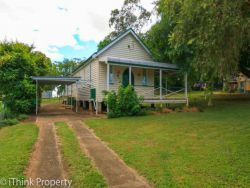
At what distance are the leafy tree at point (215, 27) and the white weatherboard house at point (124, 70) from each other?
378 inches

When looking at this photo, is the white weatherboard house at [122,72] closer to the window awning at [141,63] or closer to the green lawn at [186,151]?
the window awning at [141,63]

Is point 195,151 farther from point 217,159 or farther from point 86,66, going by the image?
point 86,66

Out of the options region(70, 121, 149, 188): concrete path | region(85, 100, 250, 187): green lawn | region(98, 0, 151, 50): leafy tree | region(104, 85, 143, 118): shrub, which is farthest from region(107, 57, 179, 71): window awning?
region(98, 0, 151, 50): leafy tree

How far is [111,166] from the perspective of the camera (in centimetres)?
642

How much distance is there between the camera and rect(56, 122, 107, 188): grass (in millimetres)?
5297

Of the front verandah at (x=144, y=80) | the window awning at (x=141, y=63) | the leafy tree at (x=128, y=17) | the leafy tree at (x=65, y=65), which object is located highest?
the leafy tree at (x=128, y=17)

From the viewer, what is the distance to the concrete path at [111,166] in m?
5.29

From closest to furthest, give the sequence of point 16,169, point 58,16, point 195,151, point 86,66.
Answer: point 16,169
point 195,151
point 86,66
point 58,16

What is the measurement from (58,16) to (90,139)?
58.9 ft

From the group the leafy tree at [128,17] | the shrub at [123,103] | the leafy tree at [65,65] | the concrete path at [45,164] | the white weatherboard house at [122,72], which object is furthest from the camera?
the leafy tree at [65,65]

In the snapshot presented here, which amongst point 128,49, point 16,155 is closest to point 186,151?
point 16,155

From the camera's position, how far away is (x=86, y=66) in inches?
901

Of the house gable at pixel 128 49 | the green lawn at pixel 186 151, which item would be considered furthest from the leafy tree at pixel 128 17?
the green lawn at pixel 186 151

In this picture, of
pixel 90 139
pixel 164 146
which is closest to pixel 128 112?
pixel 90 139
